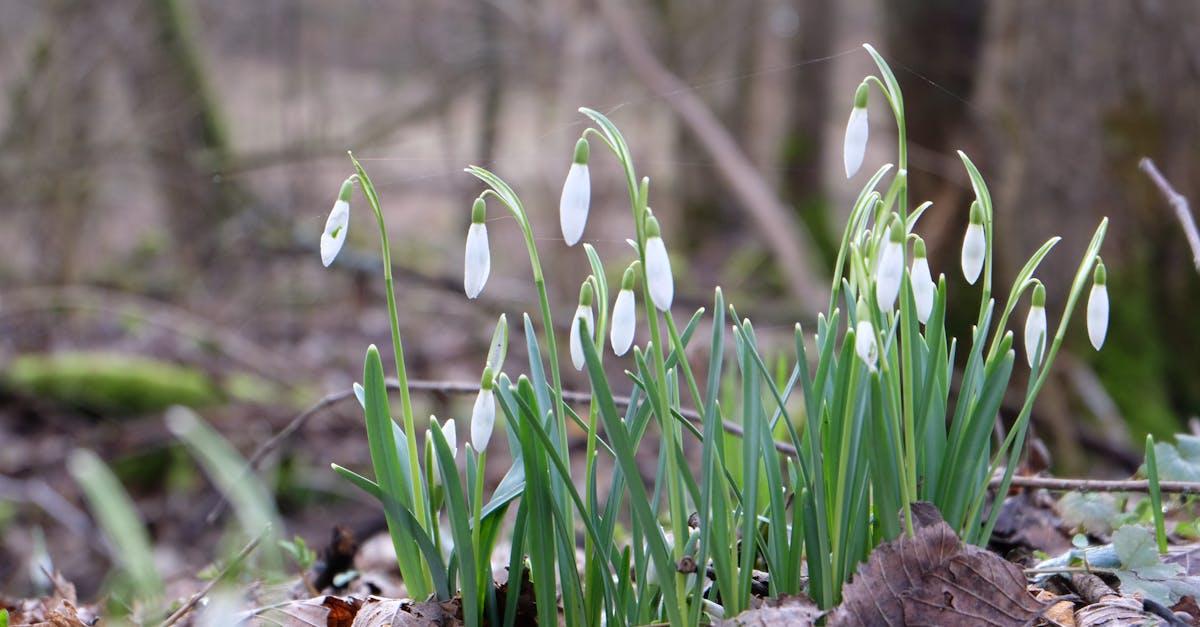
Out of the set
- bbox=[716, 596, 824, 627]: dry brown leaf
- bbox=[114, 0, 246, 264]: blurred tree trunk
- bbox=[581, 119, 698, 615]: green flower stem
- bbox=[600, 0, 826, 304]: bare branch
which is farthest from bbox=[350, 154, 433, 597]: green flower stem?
bbox=[114, 0, 246, 264]: blurred tree trunk

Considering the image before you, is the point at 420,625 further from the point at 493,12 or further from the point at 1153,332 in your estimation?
the point at 493,12

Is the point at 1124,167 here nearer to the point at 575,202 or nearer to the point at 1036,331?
the point at 1036,331

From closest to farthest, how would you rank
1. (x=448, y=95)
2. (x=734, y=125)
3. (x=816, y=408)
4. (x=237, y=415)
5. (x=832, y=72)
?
1. (x=816, y=408)
2. (x=237, y=415)
3. (x=448, y=95)
4. (x=832, y=72)
5. (x=734, y=125)

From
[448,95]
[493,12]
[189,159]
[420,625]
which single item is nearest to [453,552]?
[420,625]

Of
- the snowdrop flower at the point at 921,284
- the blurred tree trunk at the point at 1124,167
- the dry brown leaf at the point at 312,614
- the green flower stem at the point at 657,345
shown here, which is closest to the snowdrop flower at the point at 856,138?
the snowdrop flower at the point at 921,284

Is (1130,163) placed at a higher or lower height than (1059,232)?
higher

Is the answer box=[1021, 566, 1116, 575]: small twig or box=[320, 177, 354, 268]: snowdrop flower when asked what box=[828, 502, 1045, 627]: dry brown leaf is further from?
box=[320, 177, 354, 268]: snowdrop flower
